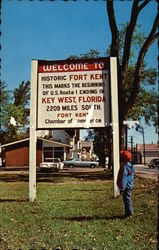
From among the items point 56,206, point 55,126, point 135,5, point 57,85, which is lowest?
point 56,206

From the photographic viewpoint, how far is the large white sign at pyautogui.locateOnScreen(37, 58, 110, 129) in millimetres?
10625

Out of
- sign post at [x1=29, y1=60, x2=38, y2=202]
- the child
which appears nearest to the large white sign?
sign post at [x1=29, y1=60, x2=38, y2=202]

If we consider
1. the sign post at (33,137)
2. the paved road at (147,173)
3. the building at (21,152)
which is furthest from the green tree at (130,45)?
the building at (21,152)

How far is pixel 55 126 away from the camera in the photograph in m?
10.6

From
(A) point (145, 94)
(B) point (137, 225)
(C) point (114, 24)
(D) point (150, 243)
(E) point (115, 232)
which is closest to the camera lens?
(D) point (150, 243)

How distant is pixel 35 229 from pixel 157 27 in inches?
532

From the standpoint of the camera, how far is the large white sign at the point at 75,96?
10.6 m

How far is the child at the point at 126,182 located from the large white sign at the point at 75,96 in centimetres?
315

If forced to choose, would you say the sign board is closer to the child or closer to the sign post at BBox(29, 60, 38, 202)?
the sign post at BBox(29, 60, 38, 202)

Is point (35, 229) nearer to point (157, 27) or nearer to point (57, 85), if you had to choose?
point (57, 85)

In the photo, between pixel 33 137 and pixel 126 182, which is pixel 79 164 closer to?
pixel 33 137

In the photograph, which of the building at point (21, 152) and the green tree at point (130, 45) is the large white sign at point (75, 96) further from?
the building at point (21, 152)

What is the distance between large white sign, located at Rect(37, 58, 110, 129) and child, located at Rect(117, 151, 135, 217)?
3.15 metres

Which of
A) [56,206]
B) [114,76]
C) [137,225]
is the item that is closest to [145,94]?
[114,76]
